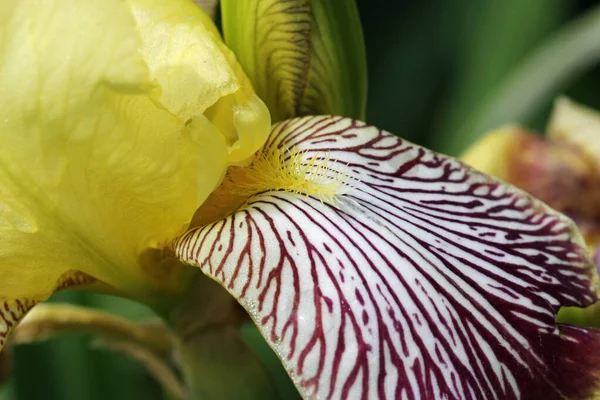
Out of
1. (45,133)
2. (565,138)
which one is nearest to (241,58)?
(45,133)

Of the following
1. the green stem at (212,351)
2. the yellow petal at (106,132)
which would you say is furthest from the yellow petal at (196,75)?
the green stem at (212,351)

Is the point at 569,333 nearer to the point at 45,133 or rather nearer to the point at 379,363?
the point at 379,363

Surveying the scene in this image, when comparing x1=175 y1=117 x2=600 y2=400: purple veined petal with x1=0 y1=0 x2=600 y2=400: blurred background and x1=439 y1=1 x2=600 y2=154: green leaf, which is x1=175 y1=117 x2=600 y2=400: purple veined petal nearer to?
x1=0 y1=0 x2=600 y2=400: blurred background

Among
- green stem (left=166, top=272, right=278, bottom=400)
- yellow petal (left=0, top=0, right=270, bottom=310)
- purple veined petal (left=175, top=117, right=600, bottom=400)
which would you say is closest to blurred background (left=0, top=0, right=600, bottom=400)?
green stem (left=166, top=272, right=278, bottom=400)

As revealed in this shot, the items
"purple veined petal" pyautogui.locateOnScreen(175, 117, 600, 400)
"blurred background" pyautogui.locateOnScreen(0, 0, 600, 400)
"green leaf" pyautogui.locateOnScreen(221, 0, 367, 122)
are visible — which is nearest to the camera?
"purple veined petal" pyautogui.locateOnScreen(175, 117, 600, 400)

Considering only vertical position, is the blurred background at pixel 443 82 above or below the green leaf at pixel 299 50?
below

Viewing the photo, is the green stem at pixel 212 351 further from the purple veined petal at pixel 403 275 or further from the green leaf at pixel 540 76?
the green leaf at pixel 540 76

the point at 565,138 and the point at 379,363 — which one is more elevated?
the point at 379,363
